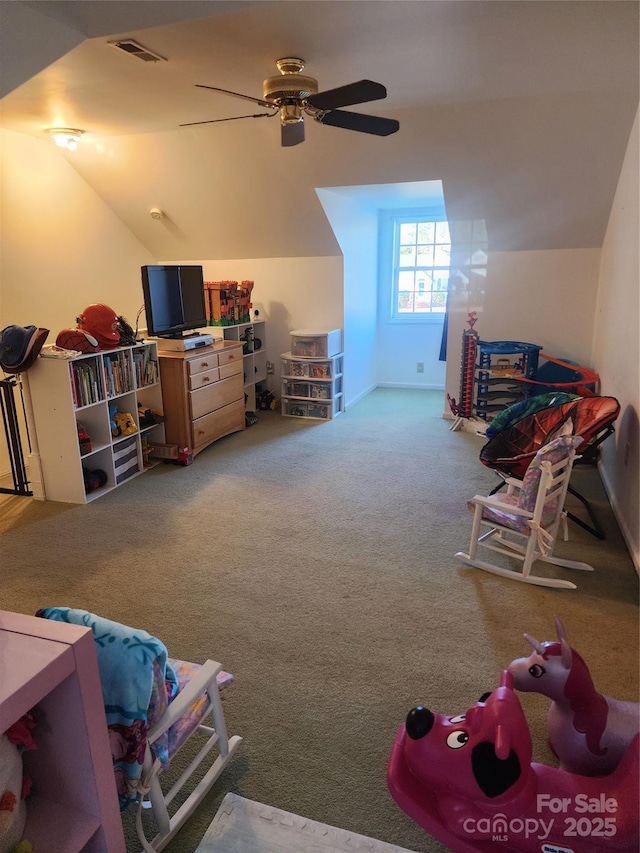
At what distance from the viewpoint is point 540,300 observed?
491cm

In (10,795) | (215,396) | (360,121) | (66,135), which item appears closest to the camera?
(10,795)

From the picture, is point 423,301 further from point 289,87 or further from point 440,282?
point 289,87

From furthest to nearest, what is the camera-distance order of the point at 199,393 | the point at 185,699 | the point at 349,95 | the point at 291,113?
the point at 199,393 < the point at 291,113 < the point at 349,95 < the point at 185,699

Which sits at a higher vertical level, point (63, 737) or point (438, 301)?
point (438, 301)

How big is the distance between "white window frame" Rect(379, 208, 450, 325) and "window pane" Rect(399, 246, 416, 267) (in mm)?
66

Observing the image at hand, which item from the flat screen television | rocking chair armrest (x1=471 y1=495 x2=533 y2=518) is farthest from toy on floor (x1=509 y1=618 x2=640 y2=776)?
the flat screen television

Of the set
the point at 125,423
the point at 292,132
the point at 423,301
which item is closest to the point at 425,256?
the point at 423,301

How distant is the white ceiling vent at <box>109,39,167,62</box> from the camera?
2.46m

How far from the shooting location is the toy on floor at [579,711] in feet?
4.89

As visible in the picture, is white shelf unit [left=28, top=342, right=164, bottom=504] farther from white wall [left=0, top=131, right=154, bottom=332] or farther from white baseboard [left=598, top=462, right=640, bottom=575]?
white baseboard [left=598, top=462, right=640, bottom=575]

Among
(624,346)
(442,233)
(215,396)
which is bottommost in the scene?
(215,396)

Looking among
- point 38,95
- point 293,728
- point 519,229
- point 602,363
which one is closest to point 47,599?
point 293,728

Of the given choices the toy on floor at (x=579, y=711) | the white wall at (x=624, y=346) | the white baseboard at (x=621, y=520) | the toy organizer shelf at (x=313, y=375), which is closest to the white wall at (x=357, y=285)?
the toy organizer shelf at (x=313, y=375)

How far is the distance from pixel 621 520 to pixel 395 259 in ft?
14.5
